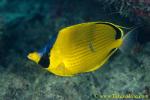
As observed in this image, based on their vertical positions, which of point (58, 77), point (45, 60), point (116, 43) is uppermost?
point (116, 43)

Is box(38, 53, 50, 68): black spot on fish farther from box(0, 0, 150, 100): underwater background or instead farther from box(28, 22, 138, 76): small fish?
box(0, 0, 150, 100): underwater background

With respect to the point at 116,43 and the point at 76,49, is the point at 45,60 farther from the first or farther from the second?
the point at 116,43

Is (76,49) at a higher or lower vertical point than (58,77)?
higher

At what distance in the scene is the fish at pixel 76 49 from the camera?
1.57 metres

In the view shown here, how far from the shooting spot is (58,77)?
3.30 meters

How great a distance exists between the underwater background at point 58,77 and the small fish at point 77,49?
1615mm

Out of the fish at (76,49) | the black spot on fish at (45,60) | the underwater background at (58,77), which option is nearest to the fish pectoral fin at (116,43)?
the fish at (76,49)

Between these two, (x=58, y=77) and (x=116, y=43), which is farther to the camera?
(x=58, y=77)

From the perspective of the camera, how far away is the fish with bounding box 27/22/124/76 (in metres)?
1.57

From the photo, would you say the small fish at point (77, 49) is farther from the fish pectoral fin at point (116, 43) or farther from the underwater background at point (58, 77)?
the underwater background at point (58, 77)

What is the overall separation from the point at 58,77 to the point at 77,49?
1749mm

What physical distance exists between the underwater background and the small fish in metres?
1.61

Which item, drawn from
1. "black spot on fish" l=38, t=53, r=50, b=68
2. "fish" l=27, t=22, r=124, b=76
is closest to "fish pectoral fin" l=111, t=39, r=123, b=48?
"fish" l=27, t=22, r=124, b=76

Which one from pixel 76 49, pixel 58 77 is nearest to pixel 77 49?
pixel 76 49
